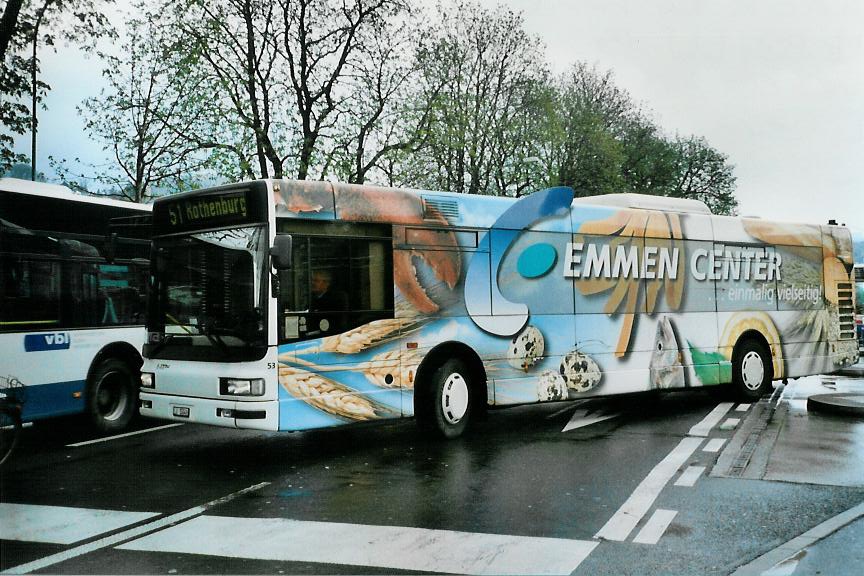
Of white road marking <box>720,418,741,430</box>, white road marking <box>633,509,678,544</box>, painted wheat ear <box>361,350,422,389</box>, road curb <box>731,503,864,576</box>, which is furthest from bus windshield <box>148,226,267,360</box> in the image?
white road marking <box>720,418,741,430</box>

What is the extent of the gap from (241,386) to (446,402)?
252 cm

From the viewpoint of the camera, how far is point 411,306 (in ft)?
30.9

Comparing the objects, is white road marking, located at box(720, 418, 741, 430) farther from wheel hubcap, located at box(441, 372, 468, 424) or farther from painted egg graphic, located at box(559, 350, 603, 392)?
wheel hubcap, located at box(441, 372, 468, 424)

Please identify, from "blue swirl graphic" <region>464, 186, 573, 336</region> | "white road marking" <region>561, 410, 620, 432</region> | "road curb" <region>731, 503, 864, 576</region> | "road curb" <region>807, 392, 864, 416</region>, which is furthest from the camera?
"road curb" <region>807, 392, 864, 416</region>

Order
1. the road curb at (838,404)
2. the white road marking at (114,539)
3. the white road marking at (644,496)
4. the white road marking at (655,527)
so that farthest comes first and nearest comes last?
the road curb at (838,404), the white road marking at (644,496), the white road marking at (655,527), the white road marking at (114,539)

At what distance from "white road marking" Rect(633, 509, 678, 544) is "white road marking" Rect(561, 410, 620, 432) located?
171 inches

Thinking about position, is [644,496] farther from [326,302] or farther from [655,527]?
[326,302]

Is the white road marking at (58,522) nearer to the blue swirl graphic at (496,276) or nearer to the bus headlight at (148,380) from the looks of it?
the bus headlight at (148,380)

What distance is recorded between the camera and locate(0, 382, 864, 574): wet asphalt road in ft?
17.5

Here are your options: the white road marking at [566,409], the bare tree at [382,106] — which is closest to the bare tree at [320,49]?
the bare tree at [382,106]

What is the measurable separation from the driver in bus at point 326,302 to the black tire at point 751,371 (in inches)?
280

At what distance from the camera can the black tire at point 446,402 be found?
31.3 ft

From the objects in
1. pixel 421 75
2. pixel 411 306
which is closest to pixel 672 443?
pixel 411 306

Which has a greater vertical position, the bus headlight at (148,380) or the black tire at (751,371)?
the bus headlight at (148,380)
